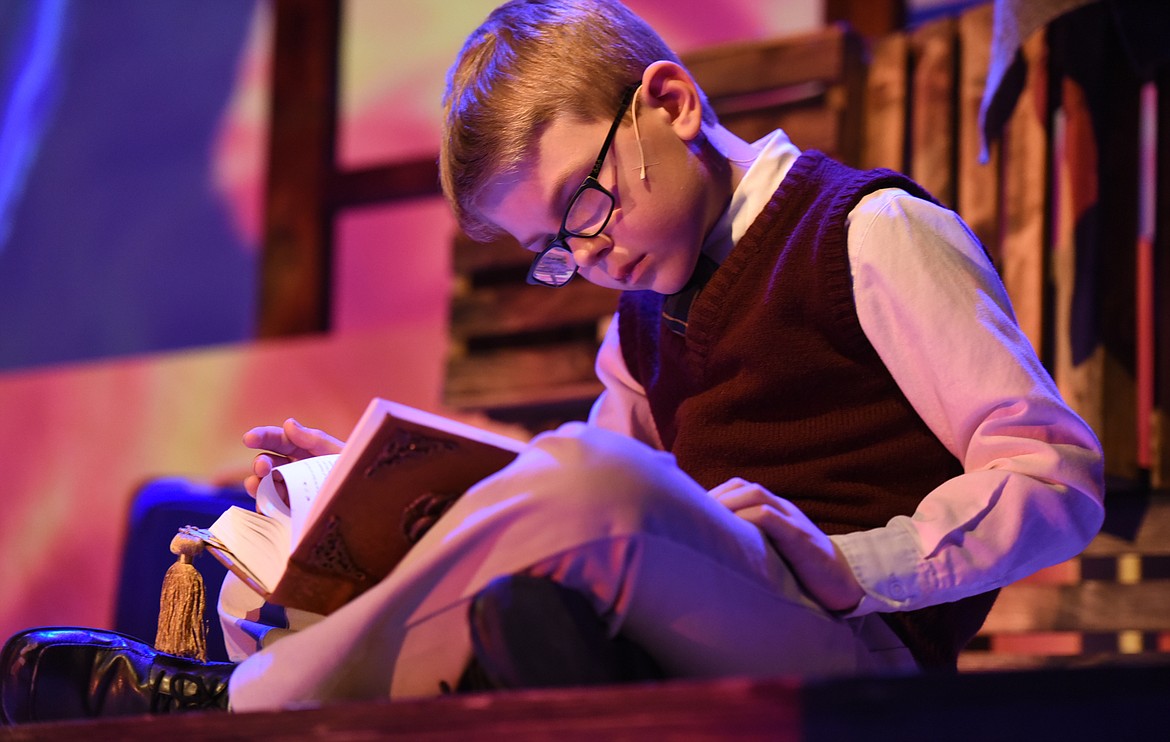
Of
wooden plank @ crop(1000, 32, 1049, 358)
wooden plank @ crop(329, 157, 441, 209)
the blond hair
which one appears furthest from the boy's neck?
wooden plank @ crop(329, 157, 441, 209)

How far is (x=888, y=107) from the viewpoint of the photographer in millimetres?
2533

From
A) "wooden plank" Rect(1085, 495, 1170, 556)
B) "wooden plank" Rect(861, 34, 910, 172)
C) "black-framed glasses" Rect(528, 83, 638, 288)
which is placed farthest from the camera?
"wooden plank" Rect(861, 34, 910, 172)

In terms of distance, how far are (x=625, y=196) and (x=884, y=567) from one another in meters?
0.52

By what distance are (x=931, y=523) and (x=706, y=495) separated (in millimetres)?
253

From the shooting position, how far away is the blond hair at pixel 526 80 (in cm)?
148

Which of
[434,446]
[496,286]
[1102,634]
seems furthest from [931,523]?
[496,286]

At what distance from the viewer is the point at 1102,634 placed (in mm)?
2402

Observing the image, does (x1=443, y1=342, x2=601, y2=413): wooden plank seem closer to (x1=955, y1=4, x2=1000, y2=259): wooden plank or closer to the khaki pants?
(x1=955, y1=4, x2=1000, y2=259): wooden plank

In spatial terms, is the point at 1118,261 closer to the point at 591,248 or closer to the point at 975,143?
the point at 975,143

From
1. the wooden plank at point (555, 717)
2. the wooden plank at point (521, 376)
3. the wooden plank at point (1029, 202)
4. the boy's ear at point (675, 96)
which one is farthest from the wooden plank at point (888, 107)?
the wooden plank at point (555, 717)

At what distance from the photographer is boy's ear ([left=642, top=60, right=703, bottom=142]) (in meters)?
1.52

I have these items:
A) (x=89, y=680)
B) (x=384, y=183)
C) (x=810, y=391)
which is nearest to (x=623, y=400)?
(x=810, y=391)

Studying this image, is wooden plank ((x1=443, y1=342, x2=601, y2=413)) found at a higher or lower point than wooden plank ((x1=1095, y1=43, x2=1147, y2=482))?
lower

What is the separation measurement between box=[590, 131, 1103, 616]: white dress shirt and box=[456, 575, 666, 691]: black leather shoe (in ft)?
0.91
